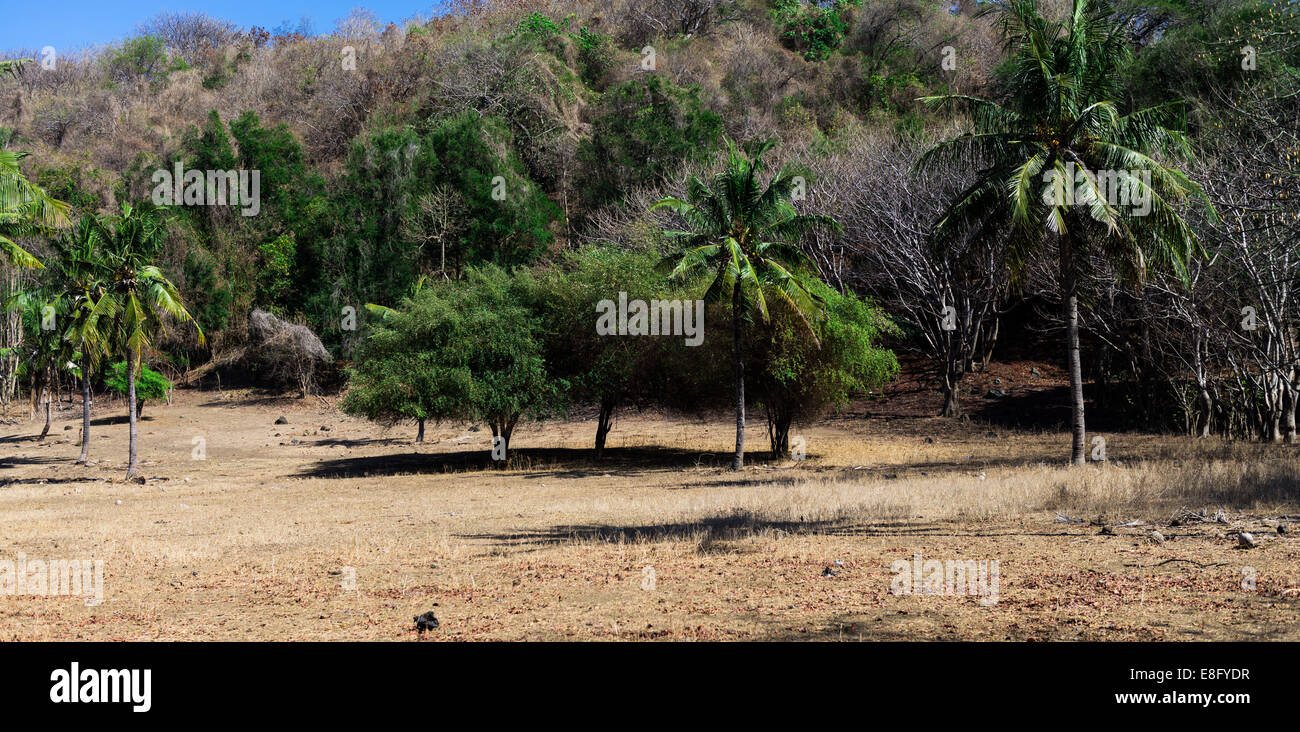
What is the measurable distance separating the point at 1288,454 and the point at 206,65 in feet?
325

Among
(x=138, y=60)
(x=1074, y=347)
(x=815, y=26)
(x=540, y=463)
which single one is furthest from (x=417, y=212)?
(x=138, y=60)

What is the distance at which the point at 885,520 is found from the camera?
16.9 m

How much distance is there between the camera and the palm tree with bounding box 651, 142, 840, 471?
28.7 m

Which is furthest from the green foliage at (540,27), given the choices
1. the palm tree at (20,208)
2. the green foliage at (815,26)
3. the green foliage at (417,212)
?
the palm tree at (20,208)

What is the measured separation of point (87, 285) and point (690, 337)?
66.6 feet

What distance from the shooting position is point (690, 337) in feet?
109

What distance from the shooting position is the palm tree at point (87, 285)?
103 feet

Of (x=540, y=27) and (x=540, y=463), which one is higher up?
(x=540, y=27)

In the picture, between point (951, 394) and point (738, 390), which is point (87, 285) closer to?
point (738, 390)

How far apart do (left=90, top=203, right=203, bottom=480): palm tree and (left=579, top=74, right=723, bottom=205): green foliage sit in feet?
97.0

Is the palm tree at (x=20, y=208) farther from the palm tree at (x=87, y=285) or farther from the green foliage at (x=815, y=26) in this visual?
the green foliage at (x=815, y=26)

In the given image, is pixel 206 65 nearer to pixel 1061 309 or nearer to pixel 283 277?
pixel 283 277

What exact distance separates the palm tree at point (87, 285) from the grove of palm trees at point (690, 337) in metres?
0.15

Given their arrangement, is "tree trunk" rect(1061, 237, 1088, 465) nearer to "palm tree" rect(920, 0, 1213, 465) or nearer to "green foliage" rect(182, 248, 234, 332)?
"palm tree" rect(920, 0, 1213, 465)
